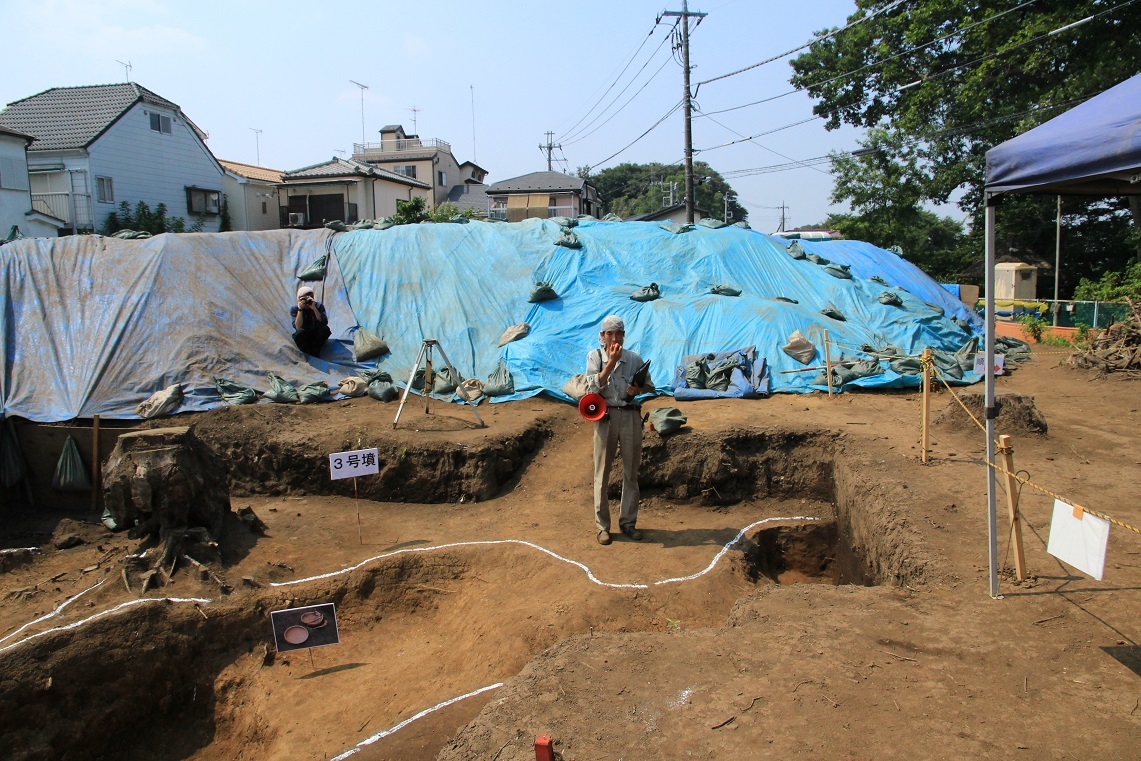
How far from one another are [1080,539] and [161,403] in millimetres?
9478

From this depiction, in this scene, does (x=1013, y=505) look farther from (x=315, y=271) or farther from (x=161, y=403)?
(x=315, y=271)

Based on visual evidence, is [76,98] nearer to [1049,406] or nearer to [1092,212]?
[1049,406]

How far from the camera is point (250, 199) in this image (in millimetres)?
29672

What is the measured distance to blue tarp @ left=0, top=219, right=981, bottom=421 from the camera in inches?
391

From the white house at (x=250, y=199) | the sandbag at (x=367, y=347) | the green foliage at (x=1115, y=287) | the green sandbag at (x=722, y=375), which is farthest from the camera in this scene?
the white house at (x=250, y=199)

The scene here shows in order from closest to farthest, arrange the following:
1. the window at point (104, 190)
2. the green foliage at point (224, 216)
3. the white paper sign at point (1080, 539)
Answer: the white paper sign at point (1080, 539), the window at point (104, 190), the green foliage at point (224, 216)

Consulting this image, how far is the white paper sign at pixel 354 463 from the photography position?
6.95 m

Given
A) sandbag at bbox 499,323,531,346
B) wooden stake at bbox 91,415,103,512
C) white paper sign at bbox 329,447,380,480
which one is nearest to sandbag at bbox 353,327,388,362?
sandbag at bbox 499,323,531,346

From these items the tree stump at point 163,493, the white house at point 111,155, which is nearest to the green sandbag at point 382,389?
the tree stump at point 163,493

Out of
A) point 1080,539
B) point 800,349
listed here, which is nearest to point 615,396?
point 1080,539

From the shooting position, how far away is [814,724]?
10.7 feet

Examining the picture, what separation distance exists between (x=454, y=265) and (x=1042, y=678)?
1061cm

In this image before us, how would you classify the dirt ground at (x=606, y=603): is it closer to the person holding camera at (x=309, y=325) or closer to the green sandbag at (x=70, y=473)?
the green sandbag at (x=70, y=473)

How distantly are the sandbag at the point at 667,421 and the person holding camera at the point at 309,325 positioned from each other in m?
5.35
